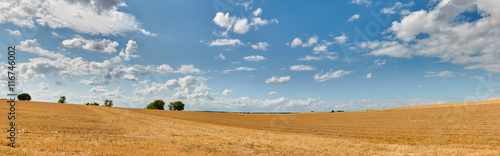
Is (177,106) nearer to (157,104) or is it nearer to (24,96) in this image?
(157,104)

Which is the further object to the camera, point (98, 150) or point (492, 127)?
point (492, 127)

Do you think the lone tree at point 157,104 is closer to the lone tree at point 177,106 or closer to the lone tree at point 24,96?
the lone tree at point 177,106

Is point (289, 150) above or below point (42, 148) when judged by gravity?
below

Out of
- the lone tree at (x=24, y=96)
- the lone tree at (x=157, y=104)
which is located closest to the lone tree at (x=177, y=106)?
the lone tree at (x=157, y=104)

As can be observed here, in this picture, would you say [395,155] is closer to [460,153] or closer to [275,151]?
[460,153]

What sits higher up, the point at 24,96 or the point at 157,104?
the point at 24,96

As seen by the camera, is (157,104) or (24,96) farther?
(157,104)

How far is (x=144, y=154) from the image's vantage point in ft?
48.1

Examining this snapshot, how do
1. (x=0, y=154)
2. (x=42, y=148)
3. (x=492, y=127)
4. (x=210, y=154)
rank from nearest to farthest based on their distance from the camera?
(x=0, y=154), (x=42, y=148), (x=210, y=154), (x=492, y=127)

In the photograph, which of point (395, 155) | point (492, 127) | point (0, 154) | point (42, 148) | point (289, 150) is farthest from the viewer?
point (492, 127)

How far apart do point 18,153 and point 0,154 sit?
67 cm

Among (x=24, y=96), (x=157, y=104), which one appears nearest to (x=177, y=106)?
(x=157, y=104)

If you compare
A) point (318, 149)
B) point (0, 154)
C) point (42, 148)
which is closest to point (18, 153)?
point (0, 154)

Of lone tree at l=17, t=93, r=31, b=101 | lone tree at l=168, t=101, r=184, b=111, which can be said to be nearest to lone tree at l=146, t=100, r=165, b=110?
lone tree at l=168, t=101, r=184, b=111
